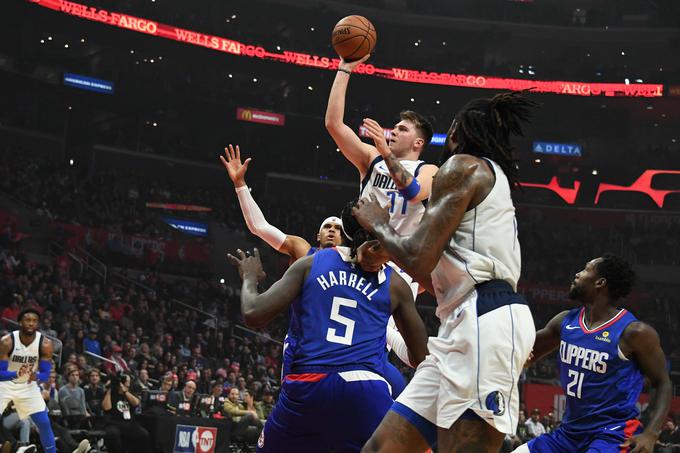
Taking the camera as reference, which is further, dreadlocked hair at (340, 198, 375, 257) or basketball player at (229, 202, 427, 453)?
dreadlocked hair at (340, 198, 375, 257)

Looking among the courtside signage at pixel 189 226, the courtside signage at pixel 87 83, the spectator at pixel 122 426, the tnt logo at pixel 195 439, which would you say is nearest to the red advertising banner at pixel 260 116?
the courtside signage at pixel 87 83

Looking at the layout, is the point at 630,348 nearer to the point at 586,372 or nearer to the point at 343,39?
the point at 586,372

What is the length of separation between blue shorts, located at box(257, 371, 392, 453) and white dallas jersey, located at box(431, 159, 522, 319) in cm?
117

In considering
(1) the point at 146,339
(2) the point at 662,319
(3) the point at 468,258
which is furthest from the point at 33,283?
(2) the point at 662,319

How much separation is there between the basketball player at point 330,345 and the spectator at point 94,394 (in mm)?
9781

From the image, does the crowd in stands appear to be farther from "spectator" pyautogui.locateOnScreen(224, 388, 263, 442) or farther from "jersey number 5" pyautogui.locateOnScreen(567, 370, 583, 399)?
"jersey number 5" pyautogui.locateOnScreen(567, 370, 583, 399)

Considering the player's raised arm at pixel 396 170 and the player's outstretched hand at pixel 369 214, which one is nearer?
the player's outstretched hand at pixel 369 214

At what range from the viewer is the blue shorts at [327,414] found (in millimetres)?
4840

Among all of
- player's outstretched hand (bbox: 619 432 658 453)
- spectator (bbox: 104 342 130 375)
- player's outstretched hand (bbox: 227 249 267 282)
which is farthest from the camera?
spectator (bbox: 104 342 130 375)

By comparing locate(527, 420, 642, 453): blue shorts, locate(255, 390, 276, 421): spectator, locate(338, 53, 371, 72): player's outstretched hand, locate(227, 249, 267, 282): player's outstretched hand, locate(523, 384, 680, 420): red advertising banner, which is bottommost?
locate(523, 384, 680, 420): red advertising banner

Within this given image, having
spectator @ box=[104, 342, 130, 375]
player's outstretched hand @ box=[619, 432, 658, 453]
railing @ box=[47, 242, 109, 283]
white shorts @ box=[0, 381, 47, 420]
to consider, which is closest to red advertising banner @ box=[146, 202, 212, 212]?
railing @ box=[47, 242, 109, 283]

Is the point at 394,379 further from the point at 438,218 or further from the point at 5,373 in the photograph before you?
the point at 5,373

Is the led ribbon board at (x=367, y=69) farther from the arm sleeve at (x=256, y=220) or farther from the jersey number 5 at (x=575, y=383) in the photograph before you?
the jersey number 5 at (x=575, y=383)

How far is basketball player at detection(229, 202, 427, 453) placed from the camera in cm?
485
